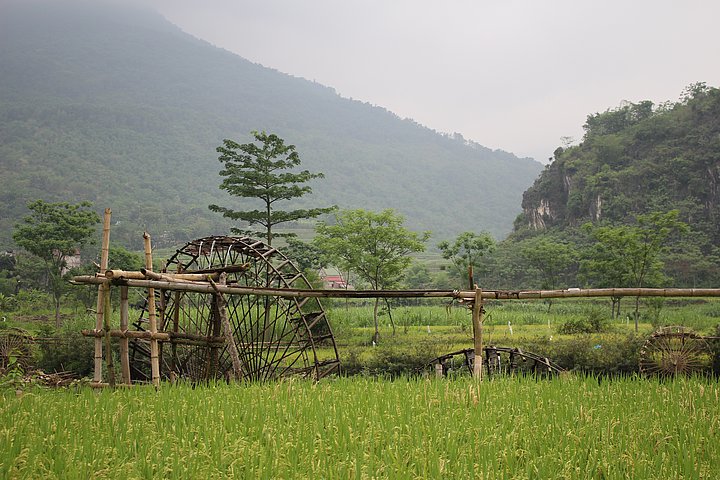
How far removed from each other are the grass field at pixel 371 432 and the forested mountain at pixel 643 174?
42180 millimetres

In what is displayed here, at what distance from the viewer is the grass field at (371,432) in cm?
335

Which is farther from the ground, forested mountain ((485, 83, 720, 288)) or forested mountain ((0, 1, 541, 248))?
forested mountain ((0, 1, 541, 248))

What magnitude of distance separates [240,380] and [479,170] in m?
137

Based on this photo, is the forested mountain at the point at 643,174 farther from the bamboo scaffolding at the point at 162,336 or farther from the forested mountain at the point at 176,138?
the bamboo scaffolding at the point at 162,336

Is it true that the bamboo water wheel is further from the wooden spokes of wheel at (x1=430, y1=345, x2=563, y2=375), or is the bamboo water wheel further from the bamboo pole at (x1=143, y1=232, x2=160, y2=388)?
the wooden spokes of wheel at (x1=430, y1=345, x2=563, y2=375)

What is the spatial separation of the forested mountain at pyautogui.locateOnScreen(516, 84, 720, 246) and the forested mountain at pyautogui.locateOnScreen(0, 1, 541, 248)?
116 ft

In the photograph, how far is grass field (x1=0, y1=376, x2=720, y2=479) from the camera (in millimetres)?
3346

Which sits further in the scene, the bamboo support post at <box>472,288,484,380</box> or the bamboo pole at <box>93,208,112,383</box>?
the bamboo support post at <box>472,288,484,380</box>

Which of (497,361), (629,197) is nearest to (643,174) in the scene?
(629,197)

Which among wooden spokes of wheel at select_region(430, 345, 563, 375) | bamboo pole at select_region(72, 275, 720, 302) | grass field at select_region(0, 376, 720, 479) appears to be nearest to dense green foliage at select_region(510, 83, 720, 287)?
wooden spokes of wheel at select_region(430, 345, 563, 375)

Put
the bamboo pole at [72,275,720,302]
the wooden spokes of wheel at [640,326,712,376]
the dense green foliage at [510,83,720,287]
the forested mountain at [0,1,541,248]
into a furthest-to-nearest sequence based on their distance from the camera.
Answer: the forested mountain at [0,1,541,248], the dense green foliage at [510,83,720,287], the wooden spokes of wheel at [640,326,712,376], the bamboo pole at [72,275,720,302]

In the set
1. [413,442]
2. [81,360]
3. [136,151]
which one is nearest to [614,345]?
[413,442]

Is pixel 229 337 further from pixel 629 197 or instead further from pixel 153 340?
pixel 629 197

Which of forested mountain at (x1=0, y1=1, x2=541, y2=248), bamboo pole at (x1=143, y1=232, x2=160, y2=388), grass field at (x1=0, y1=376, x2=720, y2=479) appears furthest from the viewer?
forested mountain at (x1=0, y1=1, x2=541, y2=248)
